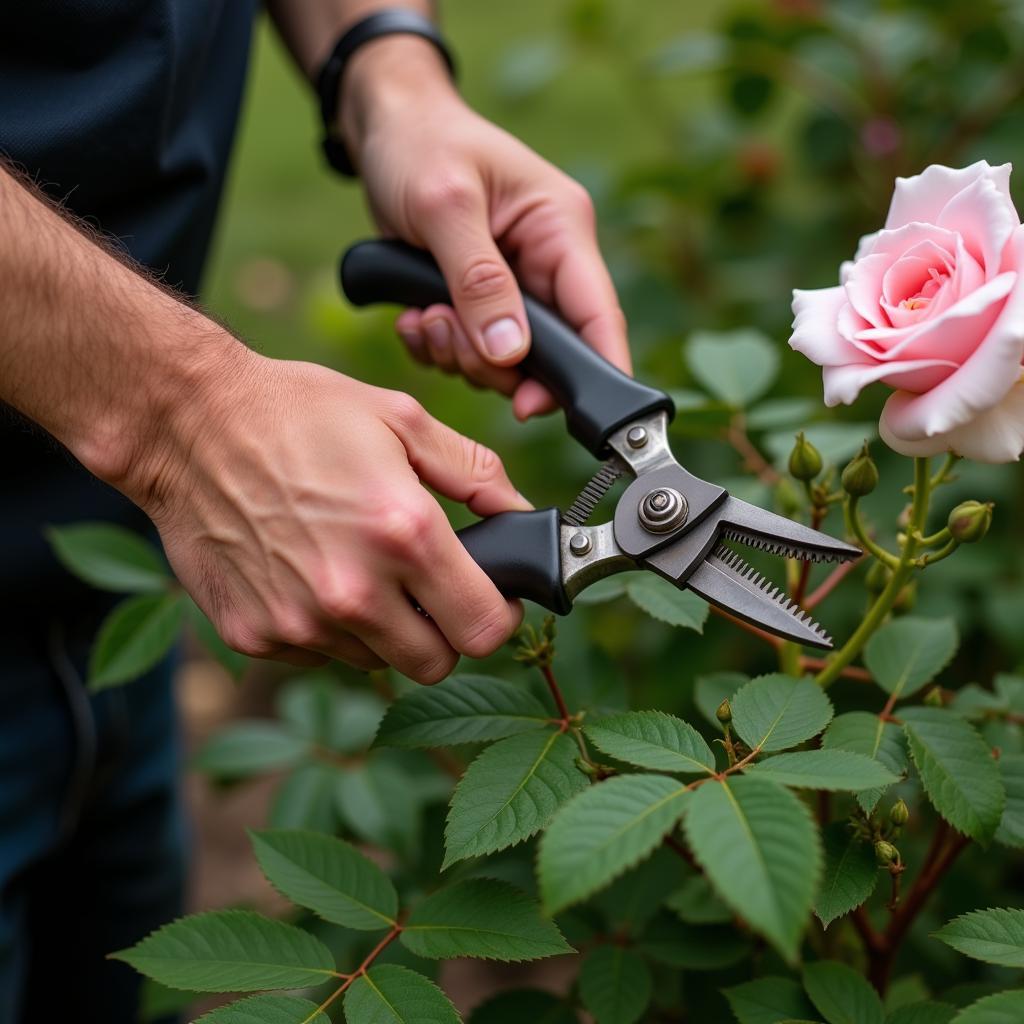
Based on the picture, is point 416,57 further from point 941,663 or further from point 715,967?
point 715,967

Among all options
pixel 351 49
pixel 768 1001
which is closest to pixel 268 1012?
pixel 768 1001

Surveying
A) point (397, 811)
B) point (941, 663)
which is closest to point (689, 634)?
point (397, 811)

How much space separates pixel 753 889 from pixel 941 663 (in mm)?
481

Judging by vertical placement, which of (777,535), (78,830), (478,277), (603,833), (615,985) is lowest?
(78,830)

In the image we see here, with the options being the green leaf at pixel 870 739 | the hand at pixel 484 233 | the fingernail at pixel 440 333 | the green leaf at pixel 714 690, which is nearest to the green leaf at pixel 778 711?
the green leaf at pixel 870 739

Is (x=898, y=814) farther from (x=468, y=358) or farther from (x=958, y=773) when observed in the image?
(x=468, y=358)

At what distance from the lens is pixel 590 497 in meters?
1.21

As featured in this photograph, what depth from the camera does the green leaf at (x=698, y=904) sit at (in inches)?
45.1

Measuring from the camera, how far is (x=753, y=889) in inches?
28.5

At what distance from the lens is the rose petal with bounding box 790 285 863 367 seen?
3.00 feet

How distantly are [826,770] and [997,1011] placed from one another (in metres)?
0.20

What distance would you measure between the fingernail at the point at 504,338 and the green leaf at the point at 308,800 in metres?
0.71

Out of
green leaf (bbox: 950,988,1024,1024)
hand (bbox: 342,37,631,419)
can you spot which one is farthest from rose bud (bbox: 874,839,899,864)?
hand (bbox: 342,37,631,419)

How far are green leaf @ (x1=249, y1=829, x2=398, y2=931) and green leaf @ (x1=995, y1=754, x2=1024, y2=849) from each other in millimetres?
546
